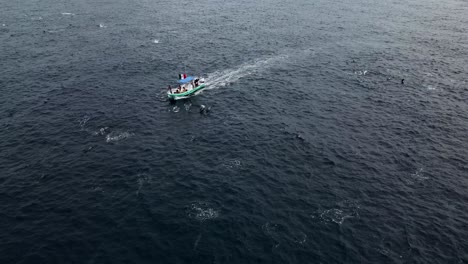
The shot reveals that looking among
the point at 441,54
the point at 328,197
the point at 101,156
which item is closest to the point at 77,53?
the point at 101,156

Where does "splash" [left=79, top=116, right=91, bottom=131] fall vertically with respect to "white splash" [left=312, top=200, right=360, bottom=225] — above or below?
above

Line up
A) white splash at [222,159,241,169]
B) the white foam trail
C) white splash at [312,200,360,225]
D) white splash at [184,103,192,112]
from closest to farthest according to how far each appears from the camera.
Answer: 1. white splash at [312,200,360,225]
2. white splash at [222,159,241,169]
3. white splash at [184,103,192,112]
4. the white foam trail

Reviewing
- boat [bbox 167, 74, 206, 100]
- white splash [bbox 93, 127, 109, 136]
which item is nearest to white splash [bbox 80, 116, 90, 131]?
white splash [bbox 93, 127, 109, 136]

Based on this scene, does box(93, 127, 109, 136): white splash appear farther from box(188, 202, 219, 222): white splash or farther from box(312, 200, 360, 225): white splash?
box(312, 200, 360, 225): white splash

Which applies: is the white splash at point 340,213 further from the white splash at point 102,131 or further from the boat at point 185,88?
the boat at point 185,88

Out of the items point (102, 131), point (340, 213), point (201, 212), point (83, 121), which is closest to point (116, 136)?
point (102, 131)

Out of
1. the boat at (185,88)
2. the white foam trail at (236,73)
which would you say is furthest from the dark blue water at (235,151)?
the boat at (185,88)

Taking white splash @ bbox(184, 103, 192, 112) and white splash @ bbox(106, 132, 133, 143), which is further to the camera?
white splash @ bbox(184, 103, 192, 112)
